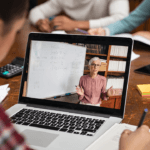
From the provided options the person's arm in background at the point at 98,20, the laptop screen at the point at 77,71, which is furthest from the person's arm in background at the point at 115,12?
the laptop screen at the point at 77,71

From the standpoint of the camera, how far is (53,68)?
603 millimetres

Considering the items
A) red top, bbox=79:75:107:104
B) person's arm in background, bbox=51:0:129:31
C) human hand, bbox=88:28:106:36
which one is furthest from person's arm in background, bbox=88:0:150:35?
red top, bbox=79:75:107:104

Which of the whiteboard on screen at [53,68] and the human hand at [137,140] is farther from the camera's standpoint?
the whiteboard on screen at [53,68]

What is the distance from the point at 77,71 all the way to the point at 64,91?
8 centimetres

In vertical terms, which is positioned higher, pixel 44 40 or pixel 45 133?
pixel 44 40

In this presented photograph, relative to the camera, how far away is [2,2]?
0.28 m

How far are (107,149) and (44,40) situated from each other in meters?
0.40

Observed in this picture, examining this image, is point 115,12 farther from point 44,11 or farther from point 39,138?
point 39,138

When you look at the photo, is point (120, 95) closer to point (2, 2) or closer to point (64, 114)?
point (64, 114)

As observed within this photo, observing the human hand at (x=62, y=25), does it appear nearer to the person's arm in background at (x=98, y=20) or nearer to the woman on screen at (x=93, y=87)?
the person's arm in background at (x=98, y=20)

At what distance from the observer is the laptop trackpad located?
0.43 meters

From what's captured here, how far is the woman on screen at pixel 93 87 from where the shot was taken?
0.54 meters

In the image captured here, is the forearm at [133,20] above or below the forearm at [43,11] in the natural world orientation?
below

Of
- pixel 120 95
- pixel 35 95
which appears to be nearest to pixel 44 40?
pixel 35 95
